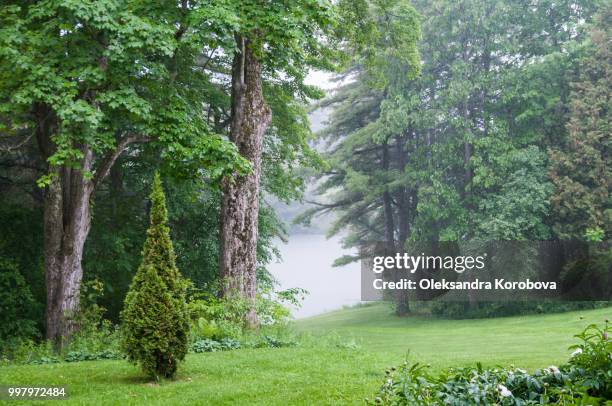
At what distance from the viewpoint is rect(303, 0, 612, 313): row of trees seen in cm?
2441

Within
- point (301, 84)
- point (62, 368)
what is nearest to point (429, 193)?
point (301, 84)

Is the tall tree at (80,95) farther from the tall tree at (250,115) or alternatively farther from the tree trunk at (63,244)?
the tall tree at (250,115)

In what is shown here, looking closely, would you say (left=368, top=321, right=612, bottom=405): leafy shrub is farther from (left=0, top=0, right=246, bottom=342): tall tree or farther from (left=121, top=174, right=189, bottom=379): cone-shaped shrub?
(left=0, top=0, right=246, bottom=342): tall tree

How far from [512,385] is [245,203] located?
8.66 meters

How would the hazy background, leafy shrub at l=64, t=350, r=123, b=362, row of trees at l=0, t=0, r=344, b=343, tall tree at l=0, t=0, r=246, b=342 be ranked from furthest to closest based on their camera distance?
the hazy background
row of trees at l=0, t=0, r=344, b=343
tall tree at l=0, t=0, r=246, b=342
leafy shrub at l=64, t=350, r=123, b=362

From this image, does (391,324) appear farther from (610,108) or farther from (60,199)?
(60,199)

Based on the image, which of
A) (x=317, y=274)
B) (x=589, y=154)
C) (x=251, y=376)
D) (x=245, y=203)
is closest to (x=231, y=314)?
(x=245, y=203)

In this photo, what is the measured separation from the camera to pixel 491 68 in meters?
29.0

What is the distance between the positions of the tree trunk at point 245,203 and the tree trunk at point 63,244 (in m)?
3.16

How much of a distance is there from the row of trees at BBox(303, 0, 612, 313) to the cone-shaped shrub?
16.8 metres

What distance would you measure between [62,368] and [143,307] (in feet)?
7.76

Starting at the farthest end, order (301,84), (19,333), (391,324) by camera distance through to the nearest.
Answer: (391,324) → (301,84) → (19,333)

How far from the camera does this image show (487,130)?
2792 cm

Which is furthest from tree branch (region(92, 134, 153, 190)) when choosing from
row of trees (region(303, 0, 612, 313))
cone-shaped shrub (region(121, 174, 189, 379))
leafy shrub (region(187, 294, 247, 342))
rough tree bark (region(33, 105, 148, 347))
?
row of trees (region(303, 0, 612, 313))
